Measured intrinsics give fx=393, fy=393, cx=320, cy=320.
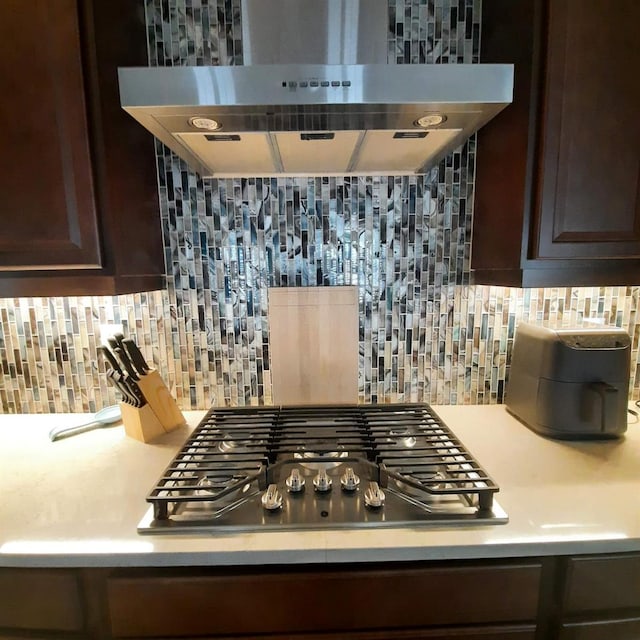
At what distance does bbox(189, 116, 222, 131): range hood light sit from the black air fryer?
3.37 feet

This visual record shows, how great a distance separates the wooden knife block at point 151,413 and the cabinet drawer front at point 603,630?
1.12 meters

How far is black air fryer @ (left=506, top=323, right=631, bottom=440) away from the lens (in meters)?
1.09

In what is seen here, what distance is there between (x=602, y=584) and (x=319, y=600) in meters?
0.58

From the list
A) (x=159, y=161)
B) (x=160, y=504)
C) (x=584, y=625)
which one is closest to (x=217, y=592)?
(x=160, y=504)

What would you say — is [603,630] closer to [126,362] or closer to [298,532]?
[298,532]

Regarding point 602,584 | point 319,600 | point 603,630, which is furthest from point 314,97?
point 603,630

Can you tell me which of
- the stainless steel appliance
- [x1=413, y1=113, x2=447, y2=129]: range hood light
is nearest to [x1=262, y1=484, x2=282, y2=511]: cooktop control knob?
the stainless steel appliance

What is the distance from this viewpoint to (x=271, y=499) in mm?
851

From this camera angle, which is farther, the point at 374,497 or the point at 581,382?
the point at 581,382

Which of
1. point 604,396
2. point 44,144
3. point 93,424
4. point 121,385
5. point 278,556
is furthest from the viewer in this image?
point 93,424

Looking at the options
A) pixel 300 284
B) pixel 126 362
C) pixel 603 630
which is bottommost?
pixel 603 630

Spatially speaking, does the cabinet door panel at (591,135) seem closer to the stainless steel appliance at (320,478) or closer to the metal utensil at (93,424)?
the stainless steel appliance at (320,478)

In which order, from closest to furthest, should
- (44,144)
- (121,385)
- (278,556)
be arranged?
(278,556) → (44,144) → (121,385)

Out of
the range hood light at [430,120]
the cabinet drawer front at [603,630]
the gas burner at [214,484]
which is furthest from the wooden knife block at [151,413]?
the cabinet drawer front at [603,630]
